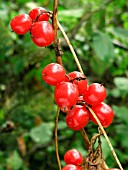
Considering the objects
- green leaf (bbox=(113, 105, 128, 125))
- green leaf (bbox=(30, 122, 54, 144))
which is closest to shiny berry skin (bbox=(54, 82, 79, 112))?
green leaf (bbox=(113, 105, 128, 125))

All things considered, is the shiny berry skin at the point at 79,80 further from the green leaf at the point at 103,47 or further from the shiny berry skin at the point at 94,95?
the green leaf at the point at 103,47

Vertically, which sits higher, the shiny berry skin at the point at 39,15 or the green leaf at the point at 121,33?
the shiny berry skin at the point at 39,15

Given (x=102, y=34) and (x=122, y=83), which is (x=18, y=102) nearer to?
(x=122, y=83)

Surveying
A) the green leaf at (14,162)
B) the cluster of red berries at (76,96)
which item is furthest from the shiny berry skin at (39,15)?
the green leaf at (14,162)

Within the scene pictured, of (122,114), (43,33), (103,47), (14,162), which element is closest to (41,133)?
(14,162)

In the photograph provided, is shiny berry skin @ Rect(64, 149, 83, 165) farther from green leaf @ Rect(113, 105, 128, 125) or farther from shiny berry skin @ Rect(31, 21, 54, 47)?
green leaf @ Rect(113, 105, 128, 125)

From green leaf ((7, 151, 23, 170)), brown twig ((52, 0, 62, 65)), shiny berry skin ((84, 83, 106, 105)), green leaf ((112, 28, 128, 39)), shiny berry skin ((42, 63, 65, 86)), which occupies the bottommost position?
green leaf ((7, 151, 23, 170))

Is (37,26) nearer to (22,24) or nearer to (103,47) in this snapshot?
(22,24)
